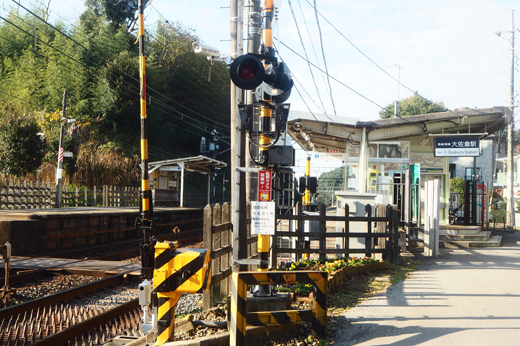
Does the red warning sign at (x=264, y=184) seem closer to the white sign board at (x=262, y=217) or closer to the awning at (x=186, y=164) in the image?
the white sign board at (x=262, y=217)

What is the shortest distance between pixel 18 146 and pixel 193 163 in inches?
361

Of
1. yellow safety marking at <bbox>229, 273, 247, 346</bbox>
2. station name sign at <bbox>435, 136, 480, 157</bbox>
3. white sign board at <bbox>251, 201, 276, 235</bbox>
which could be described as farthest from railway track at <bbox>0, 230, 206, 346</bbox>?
station name sign at <bbox>435, 136, 480, 157</bbox>

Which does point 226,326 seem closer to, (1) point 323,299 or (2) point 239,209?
(1) point 323,299

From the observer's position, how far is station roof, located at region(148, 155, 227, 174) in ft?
86.3

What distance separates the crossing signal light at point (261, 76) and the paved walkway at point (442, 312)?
3055mm

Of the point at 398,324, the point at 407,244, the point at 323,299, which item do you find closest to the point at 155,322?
the point at 323,299

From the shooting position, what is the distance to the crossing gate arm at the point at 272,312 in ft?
16.3

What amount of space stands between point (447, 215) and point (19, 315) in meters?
16.1

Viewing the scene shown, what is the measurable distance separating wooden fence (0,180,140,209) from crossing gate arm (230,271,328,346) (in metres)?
16.9

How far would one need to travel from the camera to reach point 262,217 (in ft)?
19.4

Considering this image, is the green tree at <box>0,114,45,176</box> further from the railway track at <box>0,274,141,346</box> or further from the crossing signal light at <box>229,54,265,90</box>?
the crossing signal light at <box>229,54,265,90</box>

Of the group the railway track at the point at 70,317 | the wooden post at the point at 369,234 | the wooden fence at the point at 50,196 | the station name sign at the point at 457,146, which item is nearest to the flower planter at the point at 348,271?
the wooden post at the point at 369,234

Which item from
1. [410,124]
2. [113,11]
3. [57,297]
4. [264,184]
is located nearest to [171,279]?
[264,184]

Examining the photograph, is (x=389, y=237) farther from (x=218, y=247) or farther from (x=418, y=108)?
(x=418, y=108)
